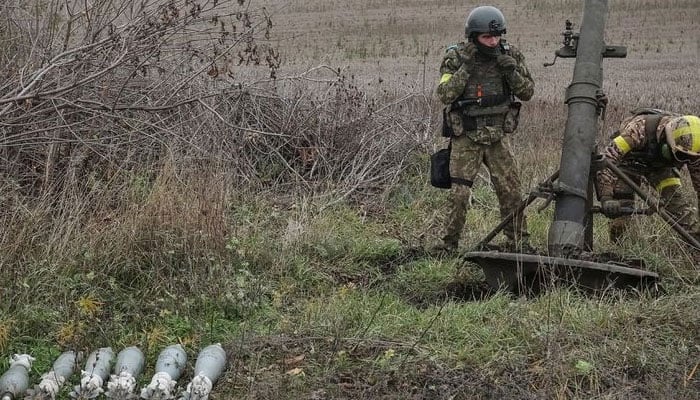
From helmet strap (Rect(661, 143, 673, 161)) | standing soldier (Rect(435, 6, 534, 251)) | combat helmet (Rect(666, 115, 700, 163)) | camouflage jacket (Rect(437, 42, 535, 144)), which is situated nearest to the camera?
combat helmet (Rect(666, 115, 700, 163))

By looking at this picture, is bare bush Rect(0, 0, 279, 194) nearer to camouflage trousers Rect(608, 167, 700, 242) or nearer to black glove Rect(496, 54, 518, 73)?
black glove Rect(496, 54, 518, 73)

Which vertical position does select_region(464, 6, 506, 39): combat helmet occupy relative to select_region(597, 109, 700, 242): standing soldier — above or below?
above

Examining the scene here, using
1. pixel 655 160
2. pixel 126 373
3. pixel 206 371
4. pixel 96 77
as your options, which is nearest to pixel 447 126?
pixel 655 160

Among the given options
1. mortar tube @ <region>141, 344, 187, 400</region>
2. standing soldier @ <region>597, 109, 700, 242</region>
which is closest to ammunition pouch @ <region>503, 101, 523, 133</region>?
standing soldier @ <region>597, 109, 700, 242</region>

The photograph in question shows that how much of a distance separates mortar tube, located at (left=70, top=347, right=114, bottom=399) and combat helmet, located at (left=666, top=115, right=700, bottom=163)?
396cm

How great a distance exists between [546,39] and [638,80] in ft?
27.8

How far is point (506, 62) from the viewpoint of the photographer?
5902 mm

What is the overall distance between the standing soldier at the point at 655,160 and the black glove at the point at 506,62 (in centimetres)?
94

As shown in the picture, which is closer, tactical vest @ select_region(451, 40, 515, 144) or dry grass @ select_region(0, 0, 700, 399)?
dry grass @ select_region(0, 0, 700, 399)

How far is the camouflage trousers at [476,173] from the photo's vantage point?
240 inches

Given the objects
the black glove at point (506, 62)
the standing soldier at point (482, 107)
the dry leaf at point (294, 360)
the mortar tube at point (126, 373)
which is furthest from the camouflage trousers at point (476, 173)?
the mortar tube at point (126, 373)

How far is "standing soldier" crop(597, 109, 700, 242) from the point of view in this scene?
17.5 feet

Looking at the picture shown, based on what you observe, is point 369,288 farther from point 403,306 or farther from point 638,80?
point 638,80

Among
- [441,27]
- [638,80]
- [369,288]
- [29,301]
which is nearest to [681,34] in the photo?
[441,27]
